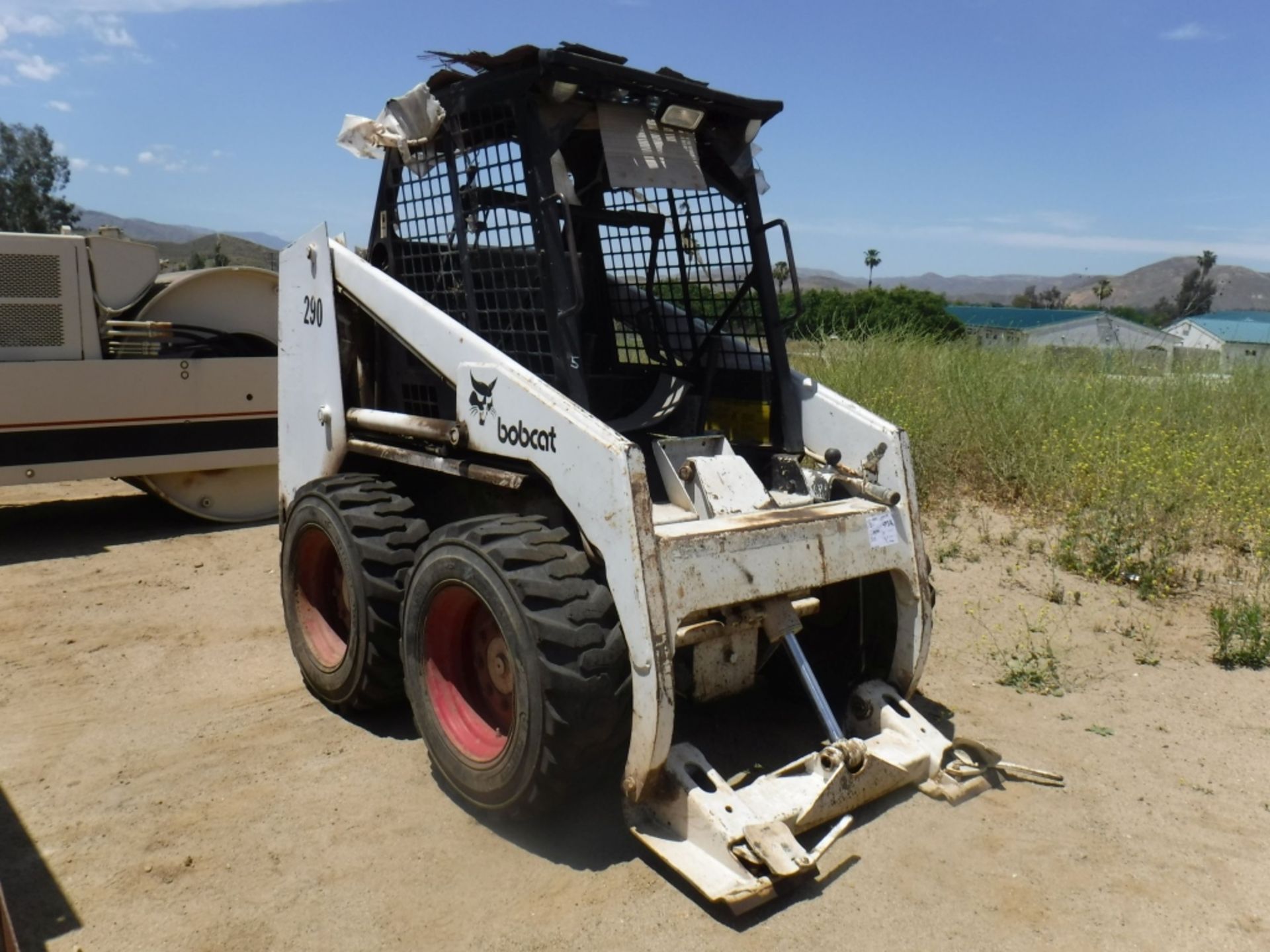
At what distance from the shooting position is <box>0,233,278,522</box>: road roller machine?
6.81 m

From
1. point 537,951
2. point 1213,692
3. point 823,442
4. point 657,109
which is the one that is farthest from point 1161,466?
point 537,951

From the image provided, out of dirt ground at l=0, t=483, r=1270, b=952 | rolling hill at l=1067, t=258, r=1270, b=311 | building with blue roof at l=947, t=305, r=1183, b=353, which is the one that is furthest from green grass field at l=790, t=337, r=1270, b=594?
rolling hill at l=1067, t=258, r=1270, b=311

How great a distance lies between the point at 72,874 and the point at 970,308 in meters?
38.3

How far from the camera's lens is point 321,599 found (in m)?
4.63

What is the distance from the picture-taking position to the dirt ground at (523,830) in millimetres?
2943

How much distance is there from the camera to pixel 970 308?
38281 millimetres

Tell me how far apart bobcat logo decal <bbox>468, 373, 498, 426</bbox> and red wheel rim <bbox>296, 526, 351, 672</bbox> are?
3.89ft

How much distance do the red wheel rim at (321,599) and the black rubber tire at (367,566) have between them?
10 cm

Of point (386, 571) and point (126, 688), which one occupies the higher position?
point (386, 571)

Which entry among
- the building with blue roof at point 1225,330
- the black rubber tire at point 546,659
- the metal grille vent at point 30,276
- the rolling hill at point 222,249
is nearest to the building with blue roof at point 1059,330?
the building with blue roof at point 1225,330

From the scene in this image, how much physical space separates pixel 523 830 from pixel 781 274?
239cm

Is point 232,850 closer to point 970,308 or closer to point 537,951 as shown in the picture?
point 537,951

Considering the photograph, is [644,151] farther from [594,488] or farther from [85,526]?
[85,526]

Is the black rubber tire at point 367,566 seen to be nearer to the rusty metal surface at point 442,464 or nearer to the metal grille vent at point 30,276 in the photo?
the rusty metal surface at point 442,464
